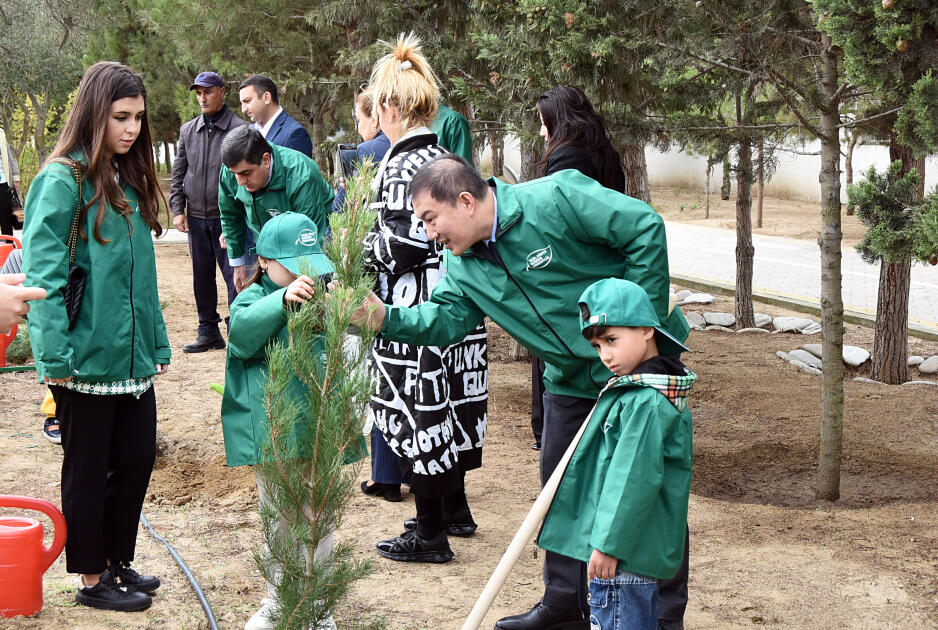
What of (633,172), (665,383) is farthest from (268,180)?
(633,172)

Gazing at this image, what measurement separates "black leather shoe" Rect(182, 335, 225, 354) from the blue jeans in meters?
5.39

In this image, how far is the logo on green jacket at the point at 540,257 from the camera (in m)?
2.94

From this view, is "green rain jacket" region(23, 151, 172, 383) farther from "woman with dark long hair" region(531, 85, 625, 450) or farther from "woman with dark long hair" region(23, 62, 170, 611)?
"woman with dark long hair" region(531, 85, 625, 450)

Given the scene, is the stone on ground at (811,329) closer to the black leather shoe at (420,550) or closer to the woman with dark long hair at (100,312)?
the black leather shoe at (420,550)

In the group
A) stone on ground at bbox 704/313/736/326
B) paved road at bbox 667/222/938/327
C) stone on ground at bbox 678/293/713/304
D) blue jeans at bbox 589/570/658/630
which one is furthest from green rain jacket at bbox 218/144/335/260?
stone on ground at bbox 678/293/713/304

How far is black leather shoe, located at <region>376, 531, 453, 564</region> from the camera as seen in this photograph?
3945 millimetres

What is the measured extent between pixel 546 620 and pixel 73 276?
1976mm

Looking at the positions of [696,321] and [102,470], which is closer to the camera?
[102,470]

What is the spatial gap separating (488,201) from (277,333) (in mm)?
772

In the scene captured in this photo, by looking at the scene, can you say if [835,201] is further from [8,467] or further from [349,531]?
[8,467]

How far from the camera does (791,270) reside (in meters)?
13.9

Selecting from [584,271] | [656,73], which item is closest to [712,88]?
[656,73]

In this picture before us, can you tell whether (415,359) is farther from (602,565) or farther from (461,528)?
(602,565)

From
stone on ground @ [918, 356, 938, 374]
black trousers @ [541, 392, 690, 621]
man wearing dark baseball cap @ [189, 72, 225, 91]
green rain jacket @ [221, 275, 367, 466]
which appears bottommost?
stone on ground @ [918, 356, 938, 374]
